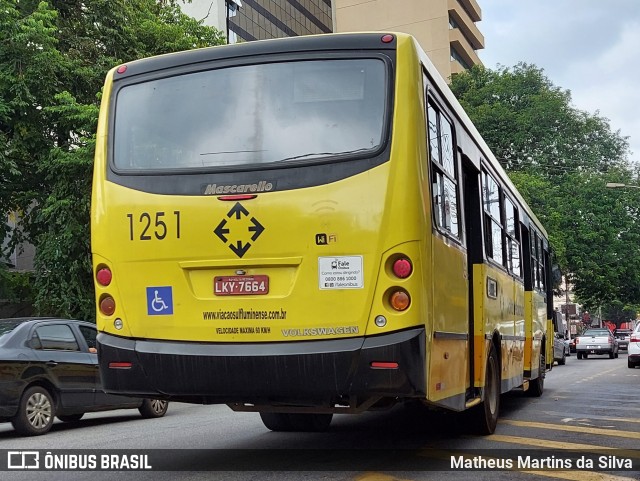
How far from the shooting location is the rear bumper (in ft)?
20.2

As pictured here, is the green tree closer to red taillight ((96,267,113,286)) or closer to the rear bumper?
red taillight ((96,267,113,286))

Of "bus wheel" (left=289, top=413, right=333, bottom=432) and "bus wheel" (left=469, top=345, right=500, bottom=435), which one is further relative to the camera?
"bus wheel" (left=289, top=413, right=333, bottom=432)

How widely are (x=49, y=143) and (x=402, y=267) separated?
17799 mm

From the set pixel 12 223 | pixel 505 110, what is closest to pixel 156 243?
pixel 12 223

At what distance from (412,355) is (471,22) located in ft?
246

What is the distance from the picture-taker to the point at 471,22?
254 feet

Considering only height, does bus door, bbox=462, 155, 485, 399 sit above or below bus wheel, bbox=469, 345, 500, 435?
above

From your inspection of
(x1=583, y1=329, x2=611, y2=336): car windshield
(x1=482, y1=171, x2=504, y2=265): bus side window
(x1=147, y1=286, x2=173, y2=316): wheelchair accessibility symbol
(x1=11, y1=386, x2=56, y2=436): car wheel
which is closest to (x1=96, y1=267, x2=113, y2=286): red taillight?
(x1=147, y1=286, x2=173, y2=316): wheelchair accessibility symbol

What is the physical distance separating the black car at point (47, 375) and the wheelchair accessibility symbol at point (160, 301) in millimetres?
4545

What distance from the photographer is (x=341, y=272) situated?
6.28 meters

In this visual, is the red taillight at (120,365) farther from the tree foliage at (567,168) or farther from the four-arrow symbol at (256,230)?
the tree foliage at (567,168)

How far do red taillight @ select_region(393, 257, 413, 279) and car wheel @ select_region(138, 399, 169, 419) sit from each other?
7436mm

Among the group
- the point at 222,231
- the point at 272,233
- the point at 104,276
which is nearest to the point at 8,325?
the point at 104,276

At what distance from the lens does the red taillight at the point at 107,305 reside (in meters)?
6.84
